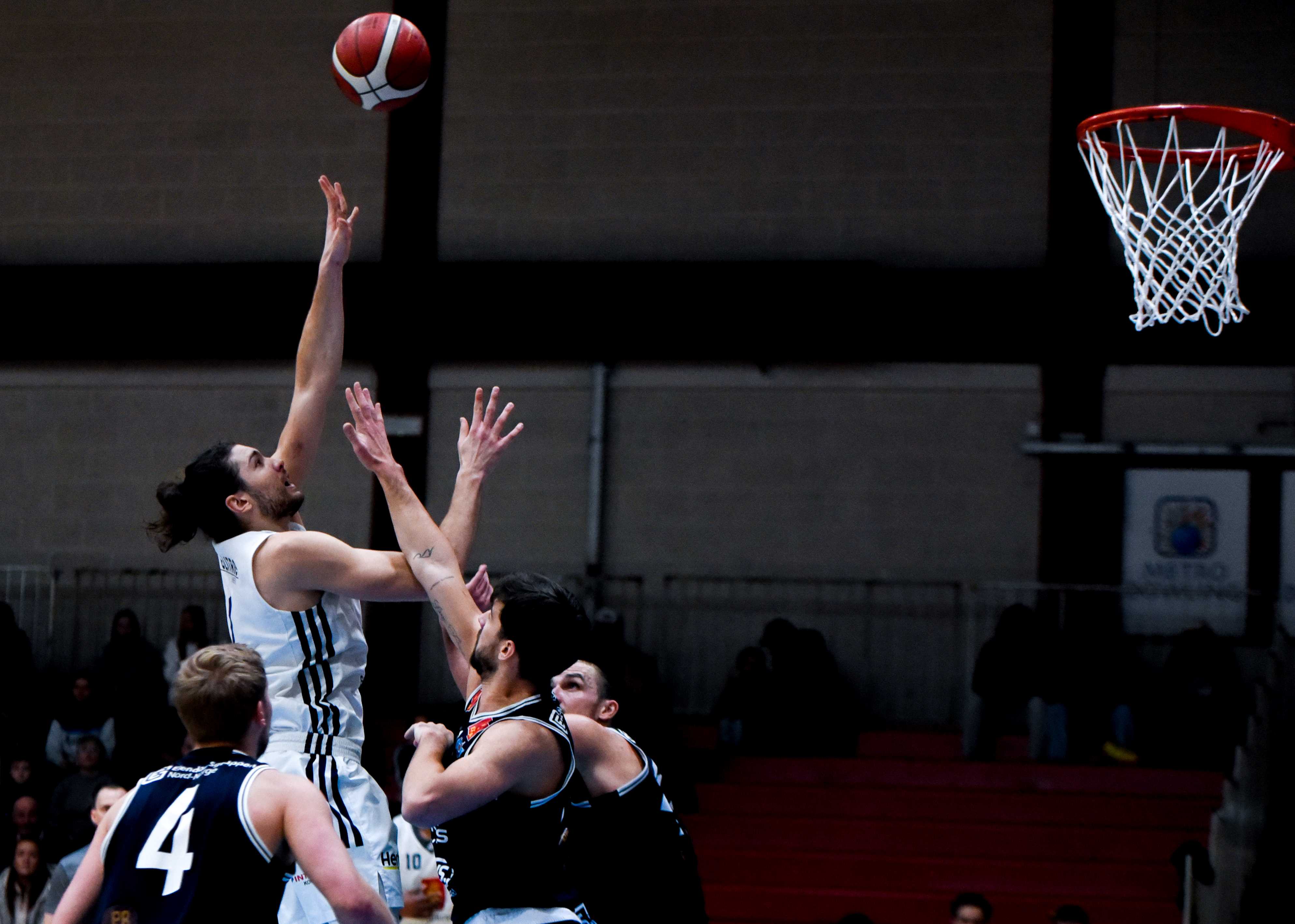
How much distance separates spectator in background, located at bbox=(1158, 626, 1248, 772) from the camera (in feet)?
36.1

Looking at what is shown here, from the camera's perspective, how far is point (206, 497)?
13.7ft

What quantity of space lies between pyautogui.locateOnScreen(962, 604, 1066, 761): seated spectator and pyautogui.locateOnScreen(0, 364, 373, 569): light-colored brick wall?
5.59 meters

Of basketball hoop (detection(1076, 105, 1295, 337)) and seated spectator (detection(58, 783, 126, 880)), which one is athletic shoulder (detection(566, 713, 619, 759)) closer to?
seated spectator (detection(58, 783, 126, 880))

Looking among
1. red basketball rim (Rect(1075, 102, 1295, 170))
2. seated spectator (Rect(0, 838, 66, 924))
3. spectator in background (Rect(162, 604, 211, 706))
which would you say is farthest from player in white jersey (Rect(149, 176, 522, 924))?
spectator in background (Rect(162, 604, 211, 706))

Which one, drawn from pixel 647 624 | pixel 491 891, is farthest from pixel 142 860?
pixel 647 624

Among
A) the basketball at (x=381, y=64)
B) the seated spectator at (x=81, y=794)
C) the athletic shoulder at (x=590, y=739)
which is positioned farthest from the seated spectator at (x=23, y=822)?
the athletic shoulder at (x=590, y=739)

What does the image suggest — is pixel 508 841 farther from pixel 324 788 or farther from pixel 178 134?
pixel 178 134

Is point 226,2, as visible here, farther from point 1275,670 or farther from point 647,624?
point 1275,670

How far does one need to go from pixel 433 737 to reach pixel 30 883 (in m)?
5.76

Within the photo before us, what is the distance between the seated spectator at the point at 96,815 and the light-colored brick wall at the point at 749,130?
6143 mm

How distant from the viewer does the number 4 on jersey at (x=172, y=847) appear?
10.8 ft

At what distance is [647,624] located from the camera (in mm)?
12984

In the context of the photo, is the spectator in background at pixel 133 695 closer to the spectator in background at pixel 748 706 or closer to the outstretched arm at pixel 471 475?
the spectator in background at pixel 748 706

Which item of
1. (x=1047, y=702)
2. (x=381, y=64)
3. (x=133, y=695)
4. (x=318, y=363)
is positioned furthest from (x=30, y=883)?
(x=1047, y=702)
